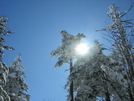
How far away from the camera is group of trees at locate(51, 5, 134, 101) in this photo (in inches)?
106

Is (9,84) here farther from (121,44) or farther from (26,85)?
(121,44)

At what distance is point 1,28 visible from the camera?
34.7 feet

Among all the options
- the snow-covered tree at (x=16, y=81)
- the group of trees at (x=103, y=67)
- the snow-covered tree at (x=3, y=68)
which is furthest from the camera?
the snow-covered tree at (x=16, y=81)

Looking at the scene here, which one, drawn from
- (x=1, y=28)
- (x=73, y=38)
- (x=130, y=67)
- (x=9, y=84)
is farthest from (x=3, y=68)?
(x=73, y=38)

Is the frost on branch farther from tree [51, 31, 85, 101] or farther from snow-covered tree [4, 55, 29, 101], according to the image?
snow-covered tree [4, 55, 29, 101]

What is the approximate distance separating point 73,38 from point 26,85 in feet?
33.5

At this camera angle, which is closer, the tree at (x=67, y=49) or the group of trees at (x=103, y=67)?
the group of trees at (x=103, y=67)

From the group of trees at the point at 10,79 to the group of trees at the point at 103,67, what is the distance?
5.92 metres

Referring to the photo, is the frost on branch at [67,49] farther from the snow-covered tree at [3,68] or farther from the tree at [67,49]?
the snow-covered tree at [3,68]

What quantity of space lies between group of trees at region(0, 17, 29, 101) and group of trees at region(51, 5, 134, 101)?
233 inches

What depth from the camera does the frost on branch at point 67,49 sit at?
15827 millimetres

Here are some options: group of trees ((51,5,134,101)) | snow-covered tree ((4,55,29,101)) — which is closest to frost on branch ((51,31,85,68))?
group of trees ((51,5,134,101))

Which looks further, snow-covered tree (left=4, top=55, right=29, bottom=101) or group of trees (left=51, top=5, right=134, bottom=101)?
snow-covered tree (left=4, top=55, right=29, bottom=101)

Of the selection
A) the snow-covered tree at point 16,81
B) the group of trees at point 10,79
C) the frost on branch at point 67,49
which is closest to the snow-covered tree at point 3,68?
the group of trees at point 10,79
